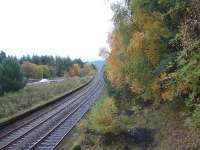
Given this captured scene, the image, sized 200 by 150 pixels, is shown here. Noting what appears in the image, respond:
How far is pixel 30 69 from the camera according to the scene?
126375 millimetres

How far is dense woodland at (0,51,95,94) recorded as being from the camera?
67.2m

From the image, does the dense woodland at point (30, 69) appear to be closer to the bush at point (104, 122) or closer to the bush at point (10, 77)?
the bush at point (10, 77)

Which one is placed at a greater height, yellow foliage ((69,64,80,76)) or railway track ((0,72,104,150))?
yellow foliage ((69,64,80,76))

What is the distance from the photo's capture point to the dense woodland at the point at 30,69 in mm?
67188

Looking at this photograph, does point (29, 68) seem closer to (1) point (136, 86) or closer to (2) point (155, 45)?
(1) point (136, 86)

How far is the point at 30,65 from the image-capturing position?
126 metres

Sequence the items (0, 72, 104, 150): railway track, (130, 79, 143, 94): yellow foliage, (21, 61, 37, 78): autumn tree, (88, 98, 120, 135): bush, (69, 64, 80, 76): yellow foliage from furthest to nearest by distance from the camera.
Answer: (69, 64, 80, 76): yellow foliage → (21, 61, 37, 78): autumn tree → (0, 72, 104, 150): railway track → (130, 79, 143, 94): yellow foliage → (88, 98, 120, 135): bush

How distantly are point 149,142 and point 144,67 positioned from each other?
4.16 meters

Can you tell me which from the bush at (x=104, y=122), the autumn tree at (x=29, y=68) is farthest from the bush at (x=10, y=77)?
the autumn tree at (x=29, y=68)

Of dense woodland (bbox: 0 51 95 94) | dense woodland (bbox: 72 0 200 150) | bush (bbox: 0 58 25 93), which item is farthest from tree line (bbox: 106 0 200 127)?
bush (bbox: 0 58 25 93)

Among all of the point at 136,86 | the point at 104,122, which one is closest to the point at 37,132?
the point at 136,86

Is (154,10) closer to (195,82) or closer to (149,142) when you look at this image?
(149,142)

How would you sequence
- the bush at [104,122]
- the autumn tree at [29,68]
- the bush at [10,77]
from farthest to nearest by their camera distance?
the autumn tree at [29,68] → the bush at [10,77] → the bush at [104,122]

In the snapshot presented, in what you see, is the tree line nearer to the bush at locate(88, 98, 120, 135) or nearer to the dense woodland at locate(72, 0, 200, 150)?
the dense woodland at locate(72, 0, 200, 150)
